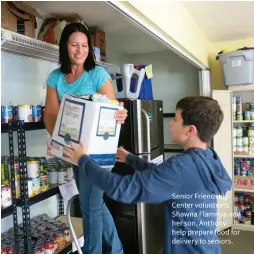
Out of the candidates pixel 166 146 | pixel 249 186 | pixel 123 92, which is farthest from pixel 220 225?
pixel 123 92

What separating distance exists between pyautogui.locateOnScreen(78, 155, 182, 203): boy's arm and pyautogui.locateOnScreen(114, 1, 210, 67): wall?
28.7 inches

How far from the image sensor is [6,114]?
142cm

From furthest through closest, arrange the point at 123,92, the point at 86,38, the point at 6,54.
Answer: the point at 123,92, the point at 6,54, the point at 86,38

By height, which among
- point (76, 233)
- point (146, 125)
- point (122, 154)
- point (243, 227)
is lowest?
point (243, 227)

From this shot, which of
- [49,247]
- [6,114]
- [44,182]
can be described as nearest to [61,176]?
[44,182]

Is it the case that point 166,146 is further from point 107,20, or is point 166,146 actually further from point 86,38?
point 86,38

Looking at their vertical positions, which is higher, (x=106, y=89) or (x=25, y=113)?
(x=106, y=89)

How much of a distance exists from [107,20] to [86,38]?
0.95m

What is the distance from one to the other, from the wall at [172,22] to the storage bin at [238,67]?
1.13 feet

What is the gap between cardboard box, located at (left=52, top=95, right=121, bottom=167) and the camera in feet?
3.87

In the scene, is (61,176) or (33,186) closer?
(33,186)

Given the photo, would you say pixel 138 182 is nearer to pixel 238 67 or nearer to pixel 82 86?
pixel 82 86

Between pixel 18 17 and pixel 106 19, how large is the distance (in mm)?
824

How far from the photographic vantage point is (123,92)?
2594 millimetres
